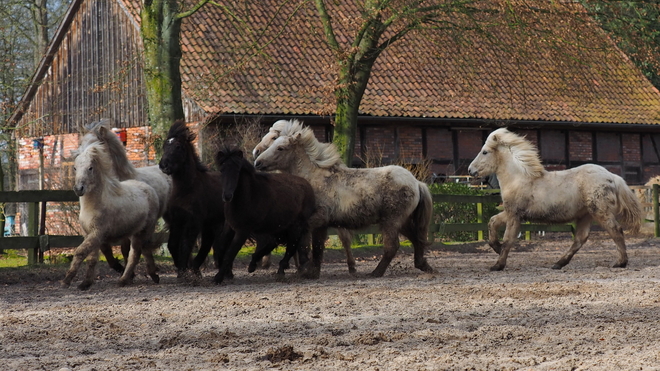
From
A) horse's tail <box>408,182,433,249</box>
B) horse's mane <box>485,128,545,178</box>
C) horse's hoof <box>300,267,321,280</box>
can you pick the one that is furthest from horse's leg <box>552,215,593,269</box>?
horse's hoof <box>300,267,321,280</box>

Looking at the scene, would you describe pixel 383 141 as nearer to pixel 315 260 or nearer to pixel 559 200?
pixel 559 200

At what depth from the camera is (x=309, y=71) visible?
96.4 feet

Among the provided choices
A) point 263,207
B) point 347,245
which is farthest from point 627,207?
point 263,207

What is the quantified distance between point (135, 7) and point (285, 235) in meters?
19.2

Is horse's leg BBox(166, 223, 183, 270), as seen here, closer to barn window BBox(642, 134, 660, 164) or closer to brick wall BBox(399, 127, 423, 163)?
brick wall BBox(399, 127, 423, 163)

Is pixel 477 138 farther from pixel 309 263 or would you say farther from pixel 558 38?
pixel 309 263

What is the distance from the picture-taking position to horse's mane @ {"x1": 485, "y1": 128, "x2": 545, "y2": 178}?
13484 mm

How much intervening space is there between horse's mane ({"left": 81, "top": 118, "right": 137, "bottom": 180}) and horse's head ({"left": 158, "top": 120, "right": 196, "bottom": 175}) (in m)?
1.05

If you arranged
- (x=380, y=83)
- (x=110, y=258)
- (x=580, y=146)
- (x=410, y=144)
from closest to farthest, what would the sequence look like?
(x=110, y=258) < (x=380, y=83) < (x=410, y=144) < (x=580, y=146)

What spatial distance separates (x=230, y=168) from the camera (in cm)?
1124

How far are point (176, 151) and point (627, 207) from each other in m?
6.80

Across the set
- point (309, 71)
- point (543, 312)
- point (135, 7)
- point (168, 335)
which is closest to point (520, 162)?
point (543, 312)

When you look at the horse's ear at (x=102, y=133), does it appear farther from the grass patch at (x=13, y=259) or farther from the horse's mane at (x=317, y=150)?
the grass patch at (x=13, y=259)

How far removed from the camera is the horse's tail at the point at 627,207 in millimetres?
13562
